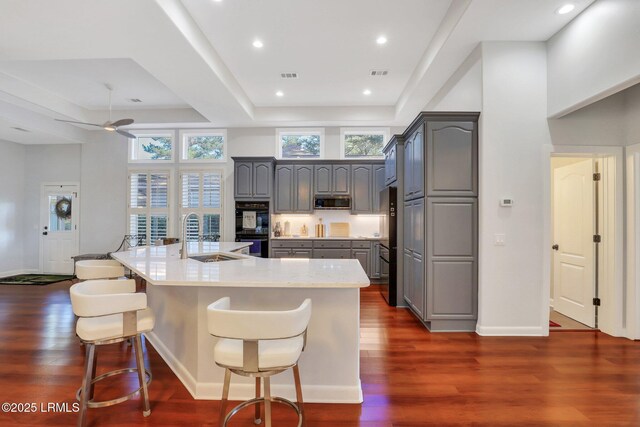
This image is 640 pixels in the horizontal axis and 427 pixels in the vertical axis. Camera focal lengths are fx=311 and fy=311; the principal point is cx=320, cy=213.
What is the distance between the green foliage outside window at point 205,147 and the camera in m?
7.08

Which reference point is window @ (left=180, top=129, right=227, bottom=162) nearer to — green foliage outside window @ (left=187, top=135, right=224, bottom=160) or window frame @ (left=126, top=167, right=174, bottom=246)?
green foliage outside window @ (left=187, top=135, right=224, bottom=160)

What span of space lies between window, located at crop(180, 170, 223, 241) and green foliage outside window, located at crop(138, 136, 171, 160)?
664 mm

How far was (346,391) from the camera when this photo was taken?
2.26 meters

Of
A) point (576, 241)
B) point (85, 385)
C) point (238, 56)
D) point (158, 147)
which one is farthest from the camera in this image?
point (158, 147)

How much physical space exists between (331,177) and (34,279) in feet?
21.6

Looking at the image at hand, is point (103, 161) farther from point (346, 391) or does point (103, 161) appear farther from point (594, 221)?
point (594, 221)

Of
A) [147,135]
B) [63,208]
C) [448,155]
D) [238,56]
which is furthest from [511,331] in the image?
[63,208]

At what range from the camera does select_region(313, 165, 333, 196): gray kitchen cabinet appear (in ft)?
21.7

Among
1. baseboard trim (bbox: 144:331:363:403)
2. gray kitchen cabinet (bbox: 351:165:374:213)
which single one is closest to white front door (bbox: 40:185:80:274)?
gray kitchen cabinet (bbox: 351:165:374:213)

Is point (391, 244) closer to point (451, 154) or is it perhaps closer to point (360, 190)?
point (451, 154)

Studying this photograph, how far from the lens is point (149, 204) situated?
23.1 feet

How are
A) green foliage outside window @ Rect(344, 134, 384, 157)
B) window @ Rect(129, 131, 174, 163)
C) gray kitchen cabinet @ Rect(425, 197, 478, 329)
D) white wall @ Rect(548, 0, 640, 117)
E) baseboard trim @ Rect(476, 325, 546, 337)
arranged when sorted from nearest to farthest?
white wall @ Rect(548, 0, 640, 117)
baseboard trim @ Rect(476, 325, 546, 337)
gray kitchen cabinet @ Rect(425, 197, 478, 329)
green foliage outside window @ Rect(344, 134, 384, 157)
window @ Rect(129, 131, 174, 163)

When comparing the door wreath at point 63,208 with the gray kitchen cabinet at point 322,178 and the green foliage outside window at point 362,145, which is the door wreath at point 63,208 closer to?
the gray kitchen cabinet at point 322,178

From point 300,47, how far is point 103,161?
221 inches
